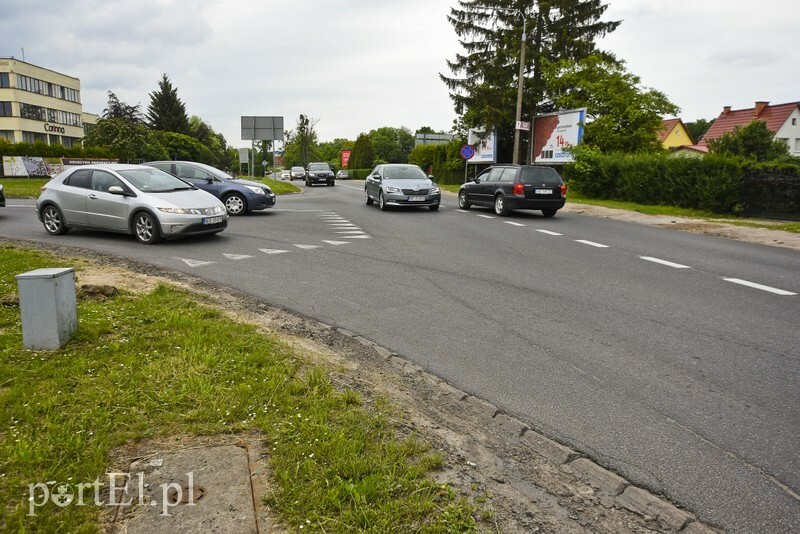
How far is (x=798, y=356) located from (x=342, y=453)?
434 cm

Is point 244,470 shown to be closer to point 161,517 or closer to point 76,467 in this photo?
point 161,517

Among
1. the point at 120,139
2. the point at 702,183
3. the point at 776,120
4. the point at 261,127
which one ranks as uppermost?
the point at 776,120

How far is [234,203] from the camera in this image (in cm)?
1667

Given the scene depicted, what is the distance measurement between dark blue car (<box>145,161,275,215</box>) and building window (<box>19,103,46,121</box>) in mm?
63367

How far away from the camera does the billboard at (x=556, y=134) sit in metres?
29.1

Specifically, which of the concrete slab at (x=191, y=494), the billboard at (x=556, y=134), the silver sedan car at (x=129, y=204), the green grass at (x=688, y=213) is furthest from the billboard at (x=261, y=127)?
the concrete slab at (x=191, y=494)

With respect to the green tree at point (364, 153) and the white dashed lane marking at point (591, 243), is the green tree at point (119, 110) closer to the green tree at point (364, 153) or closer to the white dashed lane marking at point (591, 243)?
the green tree at point (364, 153)

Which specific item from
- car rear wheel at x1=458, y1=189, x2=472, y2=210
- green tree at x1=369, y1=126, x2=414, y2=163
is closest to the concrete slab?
car rear wheel at x1=458, y1=189, x2=472, y2=210

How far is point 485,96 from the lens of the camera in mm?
34656

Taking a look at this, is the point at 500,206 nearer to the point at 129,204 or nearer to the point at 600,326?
the point at 129,204

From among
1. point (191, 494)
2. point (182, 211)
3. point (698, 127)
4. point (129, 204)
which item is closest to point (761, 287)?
point (191, 494)

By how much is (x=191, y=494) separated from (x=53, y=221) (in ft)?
37.2

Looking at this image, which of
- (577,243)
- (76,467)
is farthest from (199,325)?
(577,243)

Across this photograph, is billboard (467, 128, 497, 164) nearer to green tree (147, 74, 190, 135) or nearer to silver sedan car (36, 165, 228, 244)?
silver sedan car (36, 165, 228, 244)
